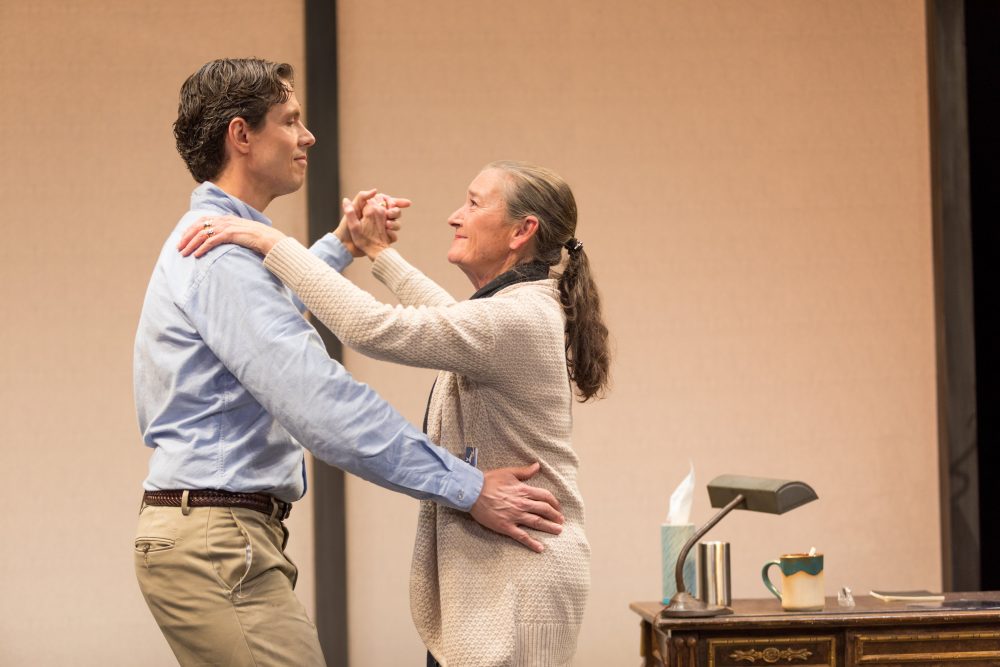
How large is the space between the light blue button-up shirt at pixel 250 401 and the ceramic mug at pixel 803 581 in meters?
1.24

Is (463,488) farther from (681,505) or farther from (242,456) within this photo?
(681,505)

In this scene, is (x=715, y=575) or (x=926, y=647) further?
(x=715, y=575)

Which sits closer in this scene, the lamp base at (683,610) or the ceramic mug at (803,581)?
the lamp base at (683,610)

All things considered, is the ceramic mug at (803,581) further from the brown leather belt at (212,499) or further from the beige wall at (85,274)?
the beige wall at (85,274)

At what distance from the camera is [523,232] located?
84.3 inches

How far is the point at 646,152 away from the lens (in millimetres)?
3854

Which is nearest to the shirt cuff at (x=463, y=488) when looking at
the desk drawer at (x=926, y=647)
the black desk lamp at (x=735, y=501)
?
the black desk lamp at (x=735, y=501)

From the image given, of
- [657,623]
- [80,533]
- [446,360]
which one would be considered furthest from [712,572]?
[80,533]

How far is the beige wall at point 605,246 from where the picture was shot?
145 inches

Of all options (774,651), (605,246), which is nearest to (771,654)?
(774,651)

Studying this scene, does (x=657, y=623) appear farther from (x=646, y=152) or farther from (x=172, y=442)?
(x=646, y=152)

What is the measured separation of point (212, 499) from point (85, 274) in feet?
6.87

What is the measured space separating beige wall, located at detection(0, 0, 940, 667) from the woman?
1605 mm

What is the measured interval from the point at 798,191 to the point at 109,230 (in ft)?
7.54
